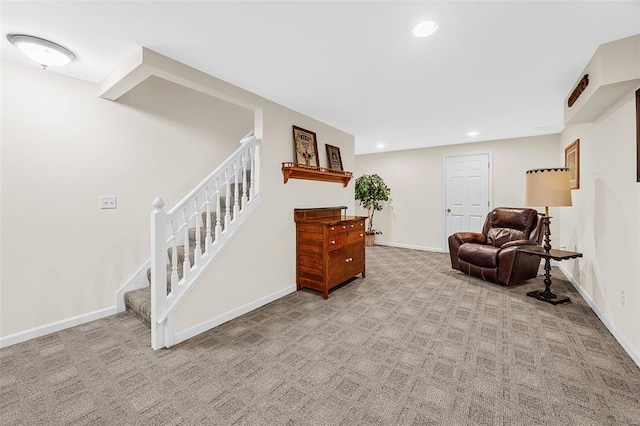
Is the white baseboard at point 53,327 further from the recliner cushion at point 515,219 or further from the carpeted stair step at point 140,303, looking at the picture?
the recliner cushion at point 515,219

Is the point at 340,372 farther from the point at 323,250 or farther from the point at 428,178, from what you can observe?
the point at 428,178

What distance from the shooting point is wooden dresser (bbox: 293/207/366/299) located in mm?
3330

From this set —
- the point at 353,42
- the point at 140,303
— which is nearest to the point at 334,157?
the point at 353,42

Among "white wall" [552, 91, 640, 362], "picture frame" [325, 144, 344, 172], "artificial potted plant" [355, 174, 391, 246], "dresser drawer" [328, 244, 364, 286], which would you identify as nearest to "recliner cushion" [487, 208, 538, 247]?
"white wall" [552, 91, 640, 362]

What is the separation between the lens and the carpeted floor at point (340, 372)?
1.55m

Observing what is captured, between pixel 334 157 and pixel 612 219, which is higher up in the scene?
pixel 334 157

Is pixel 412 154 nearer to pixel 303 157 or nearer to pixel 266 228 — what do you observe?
pixel 303 157

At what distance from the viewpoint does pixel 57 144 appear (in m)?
2.49

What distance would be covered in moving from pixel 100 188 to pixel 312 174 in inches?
92.2

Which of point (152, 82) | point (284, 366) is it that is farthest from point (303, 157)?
point (284, 366)

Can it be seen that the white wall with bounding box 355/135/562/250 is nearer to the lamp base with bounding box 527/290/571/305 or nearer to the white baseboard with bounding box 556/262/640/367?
the white baseboard with bounding box 556/262/640/367

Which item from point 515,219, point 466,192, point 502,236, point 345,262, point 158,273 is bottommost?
point 345,262

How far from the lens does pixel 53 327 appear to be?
249cm

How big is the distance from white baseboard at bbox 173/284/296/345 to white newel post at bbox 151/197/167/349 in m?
0.14
